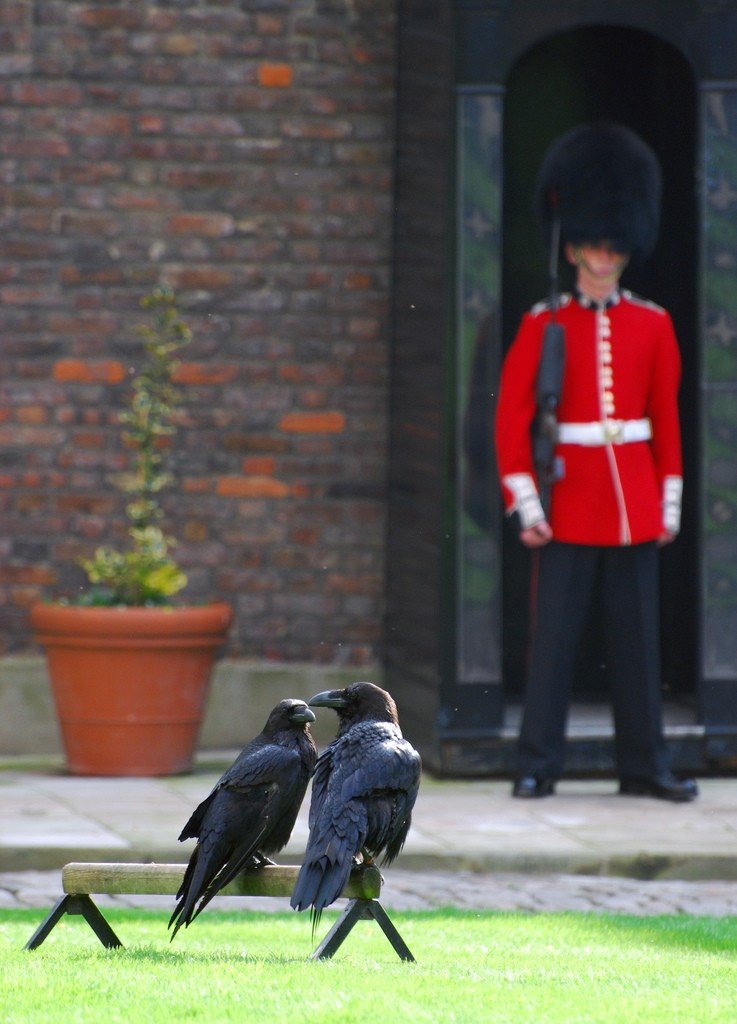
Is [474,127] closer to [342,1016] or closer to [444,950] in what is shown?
[444,950]

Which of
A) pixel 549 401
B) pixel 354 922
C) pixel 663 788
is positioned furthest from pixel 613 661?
pixel 354 922

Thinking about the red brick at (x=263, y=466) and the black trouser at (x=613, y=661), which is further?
the red brick at (x=263, y=466)

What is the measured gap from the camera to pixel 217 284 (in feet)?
28.8

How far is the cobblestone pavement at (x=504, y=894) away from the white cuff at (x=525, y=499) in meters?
1.58

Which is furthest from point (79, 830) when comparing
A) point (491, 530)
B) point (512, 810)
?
point (491, 530)

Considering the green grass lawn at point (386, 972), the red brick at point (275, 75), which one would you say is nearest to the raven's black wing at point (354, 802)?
the green grass lawn at point (386, 972)

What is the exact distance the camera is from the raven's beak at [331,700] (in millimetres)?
4344

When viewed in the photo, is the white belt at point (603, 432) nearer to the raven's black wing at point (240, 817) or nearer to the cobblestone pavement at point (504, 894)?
the cobblestone pavement at point (504, 894)

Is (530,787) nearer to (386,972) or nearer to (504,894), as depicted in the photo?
(504,894)

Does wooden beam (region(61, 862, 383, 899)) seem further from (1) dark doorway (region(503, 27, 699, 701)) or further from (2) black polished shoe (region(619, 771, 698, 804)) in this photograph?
(1) dark doorway (region(503, 27, 699, 701))

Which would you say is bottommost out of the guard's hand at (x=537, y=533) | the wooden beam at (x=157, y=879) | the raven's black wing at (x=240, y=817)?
the wooden beam at (x=157, y=879)

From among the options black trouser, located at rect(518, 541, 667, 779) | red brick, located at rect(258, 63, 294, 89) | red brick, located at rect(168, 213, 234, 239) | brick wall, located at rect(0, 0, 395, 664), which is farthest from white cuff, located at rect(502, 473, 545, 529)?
red brick, located at rect(258, 63, 294, 89)

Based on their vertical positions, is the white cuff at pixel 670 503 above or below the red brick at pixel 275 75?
below

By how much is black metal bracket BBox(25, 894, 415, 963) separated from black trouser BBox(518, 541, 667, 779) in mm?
3133
